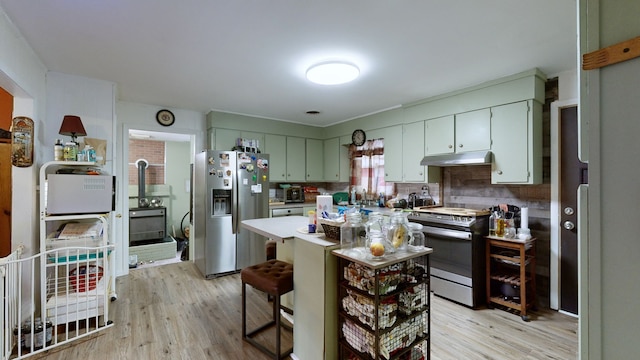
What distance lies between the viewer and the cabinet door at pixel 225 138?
4.15 m

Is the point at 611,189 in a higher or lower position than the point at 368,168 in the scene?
lower

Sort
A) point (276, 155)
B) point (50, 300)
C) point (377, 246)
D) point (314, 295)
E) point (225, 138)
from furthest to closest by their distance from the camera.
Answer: point (276, 155) < point (225, 138) < point (50, 300) < point (314, 295) < point (377, 246)

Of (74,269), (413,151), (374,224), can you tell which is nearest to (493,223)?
(413,151)

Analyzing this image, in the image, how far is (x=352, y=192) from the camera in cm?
483

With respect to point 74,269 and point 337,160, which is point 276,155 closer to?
point 337,160

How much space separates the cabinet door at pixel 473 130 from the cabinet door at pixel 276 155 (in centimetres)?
275

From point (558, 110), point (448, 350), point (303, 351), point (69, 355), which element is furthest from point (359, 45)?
point (69, 355)

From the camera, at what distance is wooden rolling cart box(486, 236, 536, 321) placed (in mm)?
2568

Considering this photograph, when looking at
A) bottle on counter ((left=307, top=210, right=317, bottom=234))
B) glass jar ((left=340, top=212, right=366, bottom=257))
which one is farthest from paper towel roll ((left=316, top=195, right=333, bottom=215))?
glass jar ((left=340, top=212, right=366, bottom=257))

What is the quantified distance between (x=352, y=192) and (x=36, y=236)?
3.89 meters

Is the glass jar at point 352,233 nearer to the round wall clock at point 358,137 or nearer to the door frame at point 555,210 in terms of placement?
the door frame at point 555,210

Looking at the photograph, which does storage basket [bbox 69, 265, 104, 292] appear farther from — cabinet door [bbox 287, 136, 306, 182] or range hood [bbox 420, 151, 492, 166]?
range hood [bbox 420, 151, 492, 166]

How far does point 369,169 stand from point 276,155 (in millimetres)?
1592

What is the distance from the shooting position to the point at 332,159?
5.17 meters
